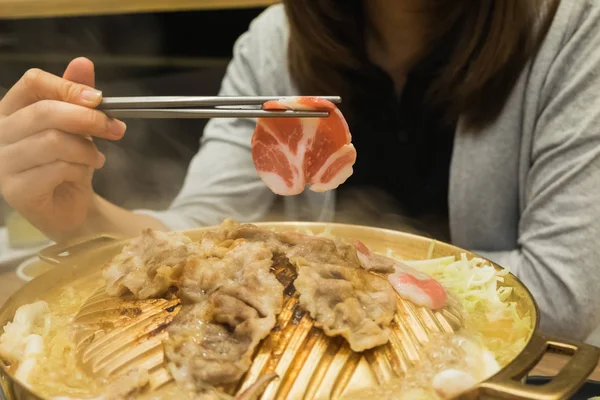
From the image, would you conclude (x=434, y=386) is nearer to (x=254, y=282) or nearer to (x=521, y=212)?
(x=254, y=282)

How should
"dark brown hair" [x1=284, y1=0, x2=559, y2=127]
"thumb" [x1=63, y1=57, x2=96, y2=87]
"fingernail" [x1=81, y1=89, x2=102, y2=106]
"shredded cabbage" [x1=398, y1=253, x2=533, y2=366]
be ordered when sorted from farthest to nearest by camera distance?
"dark brown hair" [x1=284, y1=0, x2=559, y2=127]
"thumb" [x1=63, y1=57, x2=96, y2=87]
"fingernail" [x1=81, y1=89, x2=102, y2=106]
"shredded cabbage" [x1=398, y1=253, x2=533, y2=366]

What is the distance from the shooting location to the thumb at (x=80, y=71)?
5.00 ft

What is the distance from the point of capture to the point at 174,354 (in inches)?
37.6

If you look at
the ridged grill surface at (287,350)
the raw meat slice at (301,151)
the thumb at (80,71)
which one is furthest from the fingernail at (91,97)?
the ridged grill surface at (287,350)

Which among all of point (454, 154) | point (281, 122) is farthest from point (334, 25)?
point (281, 122)

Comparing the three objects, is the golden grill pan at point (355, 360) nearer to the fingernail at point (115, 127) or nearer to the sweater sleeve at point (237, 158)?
the fingernail at point (115, 127)

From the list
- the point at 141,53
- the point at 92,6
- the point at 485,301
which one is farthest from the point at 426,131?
the point at 141,53

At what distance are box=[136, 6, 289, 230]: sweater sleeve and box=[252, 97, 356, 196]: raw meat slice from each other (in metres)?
1.28

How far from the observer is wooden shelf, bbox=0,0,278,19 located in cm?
368

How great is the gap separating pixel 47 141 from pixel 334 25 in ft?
4.98

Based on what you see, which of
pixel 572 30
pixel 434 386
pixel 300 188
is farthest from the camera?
pixel 572 30

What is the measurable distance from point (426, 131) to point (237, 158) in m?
0.94

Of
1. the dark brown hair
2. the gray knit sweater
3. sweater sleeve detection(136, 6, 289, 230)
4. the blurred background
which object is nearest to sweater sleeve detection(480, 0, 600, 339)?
the gray knit sweater

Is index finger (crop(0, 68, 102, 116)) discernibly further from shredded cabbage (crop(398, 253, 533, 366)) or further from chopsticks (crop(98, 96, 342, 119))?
shredded cabbage (crop(398, 253, 533, 366))
